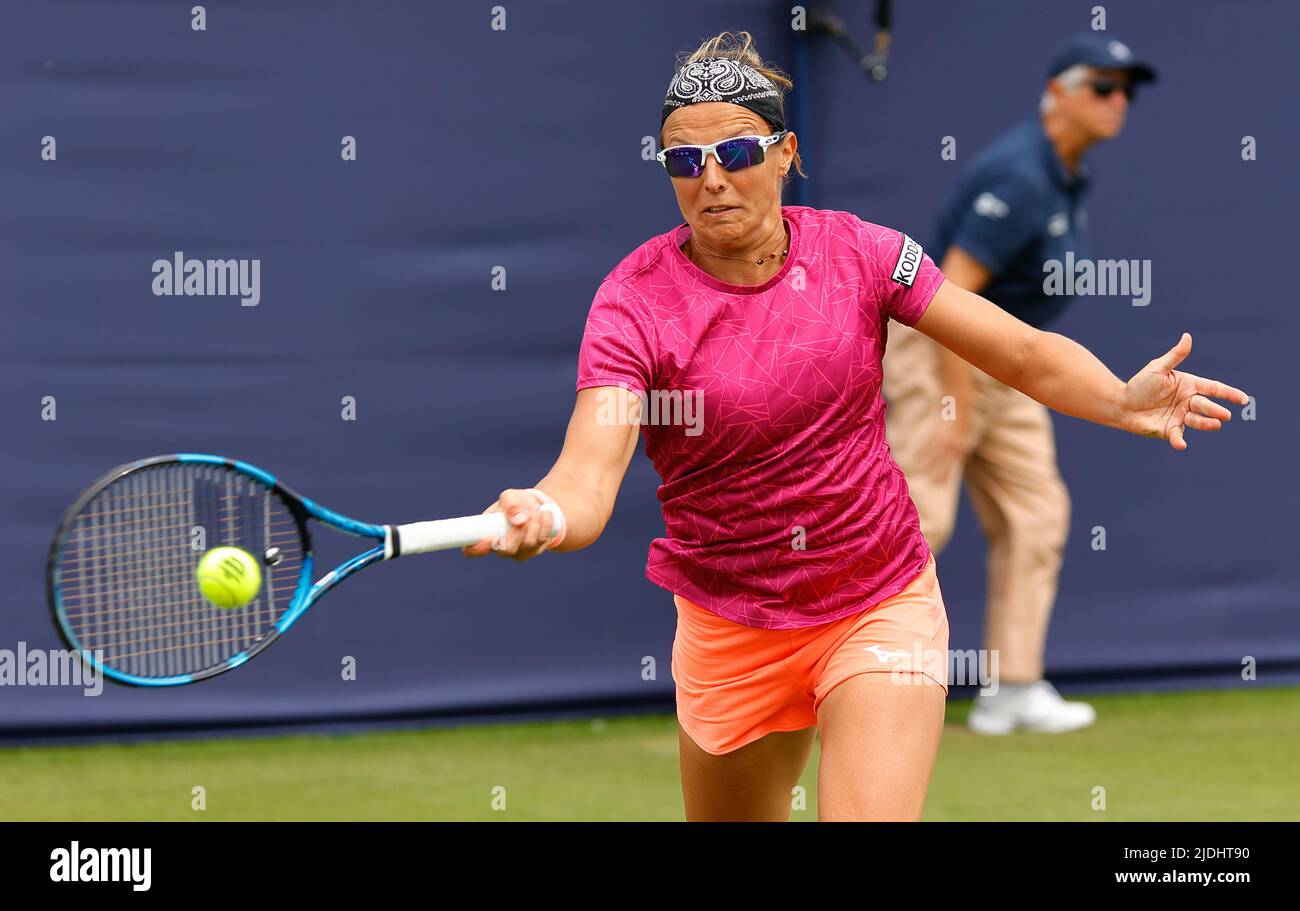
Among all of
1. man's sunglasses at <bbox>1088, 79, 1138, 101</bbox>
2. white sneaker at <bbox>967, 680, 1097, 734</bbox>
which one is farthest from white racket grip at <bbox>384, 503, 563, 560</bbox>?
man's sunglasses at <bbox>1088, 79, 1138, 101</bbox>

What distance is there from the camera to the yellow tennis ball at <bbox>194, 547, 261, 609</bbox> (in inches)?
111

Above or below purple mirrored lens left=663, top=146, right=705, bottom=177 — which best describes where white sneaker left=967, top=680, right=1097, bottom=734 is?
below

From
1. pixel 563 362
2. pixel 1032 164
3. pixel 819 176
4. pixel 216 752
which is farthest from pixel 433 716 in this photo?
pixel 1032 164

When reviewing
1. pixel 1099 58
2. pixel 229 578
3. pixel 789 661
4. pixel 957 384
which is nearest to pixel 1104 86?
pixel 1099 58

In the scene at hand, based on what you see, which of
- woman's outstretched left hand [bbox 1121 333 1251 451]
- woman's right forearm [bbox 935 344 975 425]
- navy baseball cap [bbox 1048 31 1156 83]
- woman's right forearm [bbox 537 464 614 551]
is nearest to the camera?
woman's right forearm [bbox 537 464 614 551]

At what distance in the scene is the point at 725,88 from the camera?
Answer: 3205 millimetres

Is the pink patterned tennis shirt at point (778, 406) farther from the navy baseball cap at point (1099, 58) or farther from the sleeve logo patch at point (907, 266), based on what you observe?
the navy baseball cap at point (1099, 58)

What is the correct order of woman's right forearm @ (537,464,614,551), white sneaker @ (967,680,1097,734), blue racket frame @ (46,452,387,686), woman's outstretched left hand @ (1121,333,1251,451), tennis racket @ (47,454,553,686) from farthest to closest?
1. white sneaker @ (967,680,1097,734)
2. woman's outstretched left hand @ (1121,333,1251,451)
3. woman's right forearm @ (537,464,614,551)
4. tennis racket @ (47,454,553,686)
5. blue racket frame @ (46,452,387,686)

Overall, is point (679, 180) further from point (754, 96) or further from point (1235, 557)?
point (1235, 557)

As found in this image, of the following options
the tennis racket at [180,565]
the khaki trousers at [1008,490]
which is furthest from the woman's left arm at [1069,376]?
the khaki trousers at [1008,490]

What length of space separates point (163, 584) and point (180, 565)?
5 cm

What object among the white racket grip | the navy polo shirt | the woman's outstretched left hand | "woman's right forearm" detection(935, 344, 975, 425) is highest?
the navy polo shirt

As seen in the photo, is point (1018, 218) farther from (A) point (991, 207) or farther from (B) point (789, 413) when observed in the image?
(B) point (789, 413)

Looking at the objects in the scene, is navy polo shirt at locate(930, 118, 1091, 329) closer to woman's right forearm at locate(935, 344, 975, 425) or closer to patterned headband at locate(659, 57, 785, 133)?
woman's right forearm at locate(935, 344, 975, 425)
